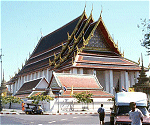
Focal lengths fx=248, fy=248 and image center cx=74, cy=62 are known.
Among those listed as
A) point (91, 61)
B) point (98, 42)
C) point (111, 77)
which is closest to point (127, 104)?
point (91, 61)

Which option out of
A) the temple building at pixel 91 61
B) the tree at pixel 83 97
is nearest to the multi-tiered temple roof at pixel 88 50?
the temple building at pixel 91 61

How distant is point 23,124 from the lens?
32.0ft

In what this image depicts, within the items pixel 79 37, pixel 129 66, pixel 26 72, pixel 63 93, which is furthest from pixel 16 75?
pixel 63 93

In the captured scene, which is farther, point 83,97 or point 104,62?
point 104,62

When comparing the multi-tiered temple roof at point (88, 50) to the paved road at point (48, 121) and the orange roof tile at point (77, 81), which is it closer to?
the orange roof tile at point (77, 81)

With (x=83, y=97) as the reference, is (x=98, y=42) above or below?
above

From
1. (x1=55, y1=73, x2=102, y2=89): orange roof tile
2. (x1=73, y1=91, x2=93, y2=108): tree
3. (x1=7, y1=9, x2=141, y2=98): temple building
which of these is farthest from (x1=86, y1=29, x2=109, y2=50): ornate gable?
(x1=73, y1=91, x2=93, y2=108): tree

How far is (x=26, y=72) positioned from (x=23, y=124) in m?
33.6

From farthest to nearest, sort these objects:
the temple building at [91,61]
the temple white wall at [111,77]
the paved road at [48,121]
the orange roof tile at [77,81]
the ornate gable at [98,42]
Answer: the ornate gable at [98,42] < the temple white wall at [111,77] < the temple building at [91,61] < the orange roof tile at [77,81] < the paved road at [48,121]

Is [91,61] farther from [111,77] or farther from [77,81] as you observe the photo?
[77,81]

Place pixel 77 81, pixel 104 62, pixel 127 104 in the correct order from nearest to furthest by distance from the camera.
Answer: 1. pixel 127 104
2. pixel 77 81
3. pixel 104 62

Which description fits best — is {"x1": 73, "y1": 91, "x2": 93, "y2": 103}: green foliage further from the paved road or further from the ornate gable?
the ornate gable

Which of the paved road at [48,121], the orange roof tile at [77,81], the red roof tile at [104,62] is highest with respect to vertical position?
the red roof tile at [104,62]

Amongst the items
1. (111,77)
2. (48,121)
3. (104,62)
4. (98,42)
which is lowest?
(48,121)
